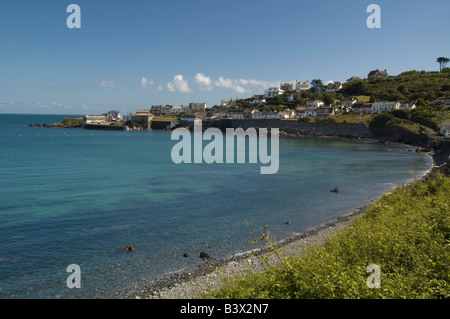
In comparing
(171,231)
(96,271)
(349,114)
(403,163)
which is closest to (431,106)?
(349,114)

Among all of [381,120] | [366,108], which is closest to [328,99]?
[366,108]

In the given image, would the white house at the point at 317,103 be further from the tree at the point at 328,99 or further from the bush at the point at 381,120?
the bush at the point at 381,120

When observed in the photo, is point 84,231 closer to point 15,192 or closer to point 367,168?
point 15,192

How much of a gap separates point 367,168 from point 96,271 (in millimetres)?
43251

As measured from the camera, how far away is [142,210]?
27.0 m

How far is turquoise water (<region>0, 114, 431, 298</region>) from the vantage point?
16922 millimetres

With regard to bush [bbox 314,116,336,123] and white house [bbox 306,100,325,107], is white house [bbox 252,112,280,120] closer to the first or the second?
white house [bbox 306,100,325,107]

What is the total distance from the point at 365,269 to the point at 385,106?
374ft

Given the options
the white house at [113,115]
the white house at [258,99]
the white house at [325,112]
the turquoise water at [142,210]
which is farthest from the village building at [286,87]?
the turquoise water at [142,210]

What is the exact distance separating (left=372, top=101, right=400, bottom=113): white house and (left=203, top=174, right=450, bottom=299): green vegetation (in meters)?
106

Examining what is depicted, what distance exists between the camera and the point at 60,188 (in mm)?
34094

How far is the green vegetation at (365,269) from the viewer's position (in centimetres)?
899

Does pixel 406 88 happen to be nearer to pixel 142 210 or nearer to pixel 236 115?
pixel 236 115
